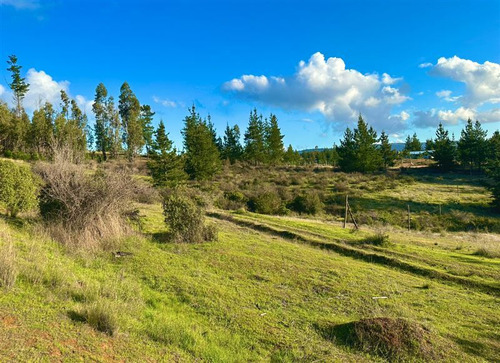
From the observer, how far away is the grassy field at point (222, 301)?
14.6 ft

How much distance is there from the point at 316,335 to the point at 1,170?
11.1 m

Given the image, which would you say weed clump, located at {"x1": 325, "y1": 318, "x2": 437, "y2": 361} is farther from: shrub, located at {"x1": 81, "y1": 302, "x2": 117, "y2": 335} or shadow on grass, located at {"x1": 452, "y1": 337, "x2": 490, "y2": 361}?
shrub, located at {"x1": 81, "y1": 302, "x2": 117, "y2": 335}

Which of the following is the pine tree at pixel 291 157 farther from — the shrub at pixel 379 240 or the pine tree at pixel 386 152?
the shrub at pixel 379 240

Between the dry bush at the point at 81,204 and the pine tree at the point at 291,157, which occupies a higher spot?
the pine tree at the point at 291,157

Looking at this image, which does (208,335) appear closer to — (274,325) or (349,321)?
(274,325)

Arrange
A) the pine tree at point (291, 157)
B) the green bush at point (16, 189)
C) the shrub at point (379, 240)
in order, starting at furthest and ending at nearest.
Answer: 1. the pine tree at point (291, 157)
2. the shrub at point (379, 240)
3. the green bush at point (16, 189)

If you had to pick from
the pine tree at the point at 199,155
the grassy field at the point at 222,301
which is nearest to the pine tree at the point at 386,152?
the pine tree at the point at 199,155

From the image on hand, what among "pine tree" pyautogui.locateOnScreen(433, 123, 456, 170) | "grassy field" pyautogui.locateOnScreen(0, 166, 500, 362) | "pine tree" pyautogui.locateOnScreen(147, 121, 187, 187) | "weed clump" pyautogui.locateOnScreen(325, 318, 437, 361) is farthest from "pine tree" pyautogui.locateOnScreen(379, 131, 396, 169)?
"weed clump" pyautogui.locateOnScreen(325, 318, 437, 361)

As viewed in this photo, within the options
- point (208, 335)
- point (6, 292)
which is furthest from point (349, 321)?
point (6, 292)

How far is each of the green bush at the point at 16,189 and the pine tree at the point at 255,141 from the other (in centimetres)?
5339

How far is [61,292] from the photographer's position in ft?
17.8

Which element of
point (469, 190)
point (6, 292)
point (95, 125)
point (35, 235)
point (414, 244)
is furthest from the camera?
point (95, 125)

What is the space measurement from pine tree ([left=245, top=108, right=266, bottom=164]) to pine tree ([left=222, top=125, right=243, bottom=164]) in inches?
150

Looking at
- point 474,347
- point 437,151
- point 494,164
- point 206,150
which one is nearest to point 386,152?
point 437,151
